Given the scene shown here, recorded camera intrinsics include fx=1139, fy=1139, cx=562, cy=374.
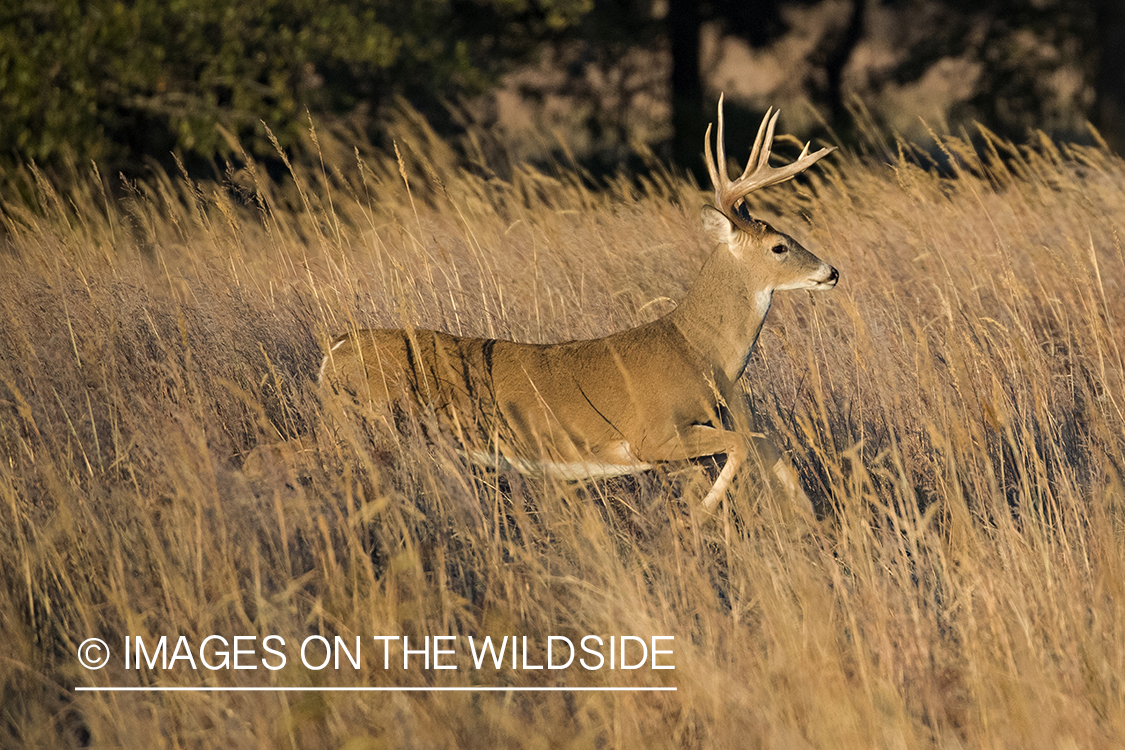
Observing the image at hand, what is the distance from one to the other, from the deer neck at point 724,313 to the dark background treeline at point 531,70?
16.8 ft

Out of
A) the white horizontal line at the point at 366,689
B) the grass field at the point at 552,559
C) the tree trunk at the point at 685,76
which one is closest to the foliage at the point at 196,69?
the tree trunk at the point at 685,76

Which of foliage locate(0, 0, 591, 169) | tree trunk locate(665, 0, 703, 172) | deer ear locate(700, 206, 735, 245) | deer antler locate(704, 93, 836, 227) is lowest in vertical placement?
tree trunk locate(665, 0, 703, 172)

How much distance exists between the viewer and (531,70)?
16.4 metres

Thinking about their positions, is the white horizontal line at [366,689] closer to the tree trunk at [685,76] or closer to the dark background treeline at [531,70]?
the dark background treeline at [531,70]

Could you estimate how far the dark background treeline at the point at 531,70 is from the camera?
9.84 m

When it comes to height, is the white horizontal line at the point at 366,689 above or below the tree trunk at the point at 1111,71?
above

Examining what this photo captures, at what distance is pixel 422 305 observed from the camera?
511cm

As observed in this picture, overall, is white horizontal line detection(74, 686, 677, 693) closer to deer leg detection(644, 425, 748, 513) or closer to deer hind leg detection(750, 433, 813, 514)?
deer hind leg detection(750, 433, 813, 514)

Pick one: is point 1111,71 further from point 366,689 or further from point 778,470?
point 366,689

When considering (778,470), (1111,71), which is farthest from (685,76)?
(778,470)

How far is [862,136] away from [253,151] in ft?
28.0

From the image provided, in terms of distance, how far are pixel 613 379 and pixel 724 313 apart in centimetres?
55

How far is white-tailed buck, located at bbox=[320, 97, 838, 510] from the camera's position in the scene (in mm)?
3668

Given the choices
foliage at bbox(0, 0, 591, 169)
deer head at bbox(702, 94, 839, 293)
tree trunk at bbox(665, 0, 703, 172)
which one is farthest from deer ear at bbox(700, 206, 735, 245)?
tree trunk at bbox(665, 0, 703, 172)
